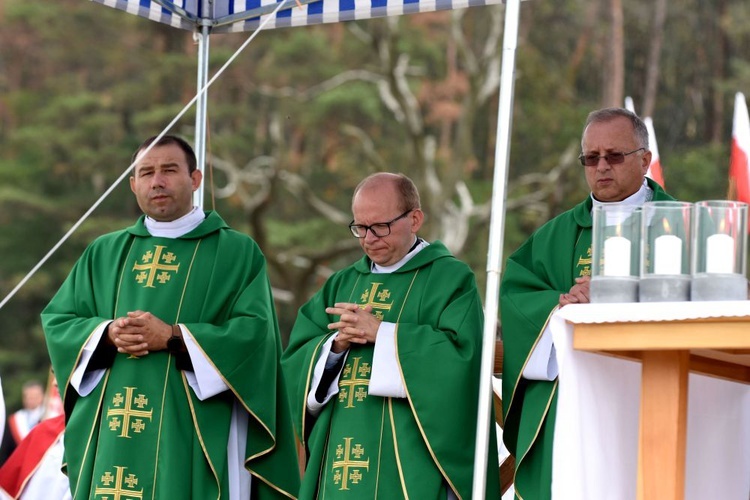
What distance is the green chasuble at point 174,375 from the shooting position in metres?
5.36

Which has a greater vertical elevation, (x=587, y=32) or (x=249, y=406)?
(x=587, y=32)

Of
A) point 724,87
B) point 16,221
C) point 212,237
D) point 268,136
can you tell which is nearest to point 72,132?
point 16,221

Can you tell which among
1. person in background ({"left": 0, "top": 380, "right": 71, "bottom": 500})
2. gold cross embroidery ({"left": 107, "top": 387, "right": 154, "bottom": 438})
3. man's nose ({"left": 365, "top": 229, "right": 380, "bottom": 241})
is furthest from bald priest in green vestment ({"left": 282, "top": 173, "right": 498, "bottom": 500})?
person in background ({"left": 0, "top": 380, "right": 71, "bottom": 500})

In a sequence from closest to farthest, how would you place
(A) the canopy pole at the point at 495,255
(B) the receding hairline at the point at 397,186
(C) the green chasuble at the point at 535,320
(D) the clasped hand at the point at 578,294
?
(A) the canopy pole at the point at 495,255, (D) the clasped hand at the point at 578,294, (C) the green chasuble at the point at 535,320, (B) the receding hairline at the point at 397,186

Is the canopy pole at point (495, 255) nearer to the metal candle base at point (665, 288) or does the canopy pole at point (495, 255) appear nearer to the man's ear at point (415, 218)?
the metal candle base at point (665, 288)

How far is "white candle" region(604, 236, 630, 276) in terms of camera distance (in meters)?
3.76

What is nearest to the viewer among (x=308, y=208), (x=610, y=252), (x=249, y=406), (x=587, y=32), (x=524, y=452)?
(x=610, y=252)

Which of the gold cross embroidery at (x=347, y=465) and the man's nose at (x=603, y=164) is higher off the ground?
the man's nose at (x=603, y=164)

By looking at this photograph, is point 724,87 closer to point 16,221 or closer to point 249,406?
point 16,221

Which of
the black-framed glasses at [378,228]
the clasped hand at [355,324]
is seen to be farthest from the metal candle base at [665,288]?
the black-framed glasses at [378,228]

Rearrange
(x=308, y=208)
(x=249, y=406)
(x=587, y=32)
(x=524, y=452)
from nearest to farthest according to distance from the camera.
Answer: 1. (x=524, y=452)
2. (x=249, y=406)
3. (x=308, y=208)
4. (x=587, y=32)

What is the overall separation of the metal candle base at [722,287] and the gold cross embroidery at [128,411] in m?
2.53

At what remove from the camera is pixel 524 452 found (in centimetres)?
489

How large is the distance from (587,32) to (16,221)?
10927mm
